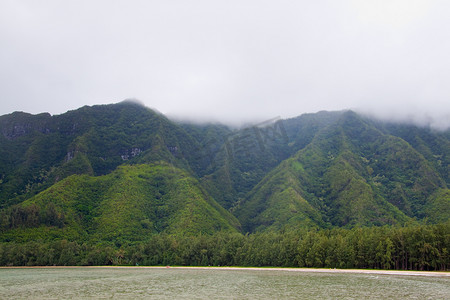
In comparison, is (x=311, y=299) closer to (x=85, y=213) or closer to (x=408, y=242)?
(x=408, y=242)

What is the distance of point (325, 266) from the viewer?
101 m

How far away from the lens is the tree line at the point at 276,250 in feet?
289

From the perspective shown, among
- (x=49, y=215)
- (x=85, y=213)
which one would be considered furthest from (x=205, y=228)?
(x=49, y=215)

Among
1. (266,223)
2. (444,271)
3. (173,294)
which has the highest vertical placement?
Answer: (173,294)

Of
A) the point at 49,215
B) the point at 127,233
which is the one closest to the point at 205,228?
the point at 127,233

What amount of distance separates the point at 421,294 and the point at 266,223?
14212 cm

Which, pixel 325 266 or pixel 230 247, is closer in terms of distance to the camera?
pixel 325 266

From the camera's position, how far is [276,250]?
378ft

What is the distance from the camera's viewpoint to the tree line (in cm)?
8794

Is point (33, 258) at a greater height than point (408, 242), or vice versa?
point (408, 242)

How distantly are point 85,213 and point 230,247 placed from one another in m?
83.5

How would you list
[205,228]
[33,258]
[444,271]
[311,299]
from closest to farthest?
1. [311,299]
2. [444,271]
3. [33,258]
4. [205,228]

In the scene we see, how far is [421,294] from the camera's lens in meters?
49.3

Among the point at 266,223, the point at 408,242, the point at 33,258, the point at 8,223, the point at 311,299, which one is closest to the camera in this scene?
the point at 311,299
